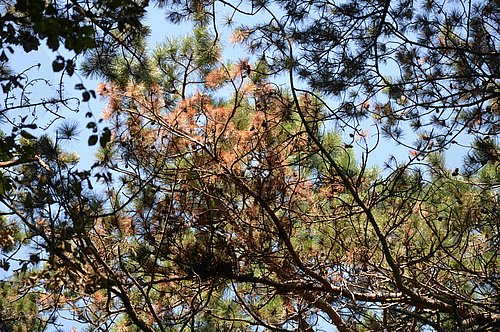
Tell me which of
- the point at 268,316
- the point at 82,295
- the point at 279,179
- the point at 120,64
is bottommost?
the point at 82,295

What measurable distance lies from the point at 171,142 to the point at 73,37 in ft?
5.11

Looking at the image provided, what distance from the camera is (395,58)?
10.5 ft

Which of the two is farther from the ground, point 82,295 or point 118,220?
point 118,220

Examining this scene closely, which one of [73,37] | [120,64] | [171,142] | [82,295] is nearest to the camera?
[73,37]

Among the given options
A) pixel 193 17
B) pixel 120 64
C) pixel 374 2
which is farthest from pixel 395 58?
pixel 120 64

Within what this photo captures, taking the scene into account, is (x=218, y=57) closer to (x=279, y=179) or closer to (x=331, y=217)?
(x=279, y=179)

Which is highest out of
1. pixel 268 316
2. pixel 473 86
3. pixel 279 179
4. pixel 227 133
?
pixel 473 86

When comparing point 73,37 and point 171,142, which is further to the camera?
point 171,142

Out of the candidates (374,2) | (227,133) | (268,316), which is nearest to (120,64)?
(227,133)

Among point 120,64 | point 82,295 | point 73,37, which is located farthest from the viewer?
point 120,64

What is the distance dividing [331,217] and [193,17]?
4.34 ft

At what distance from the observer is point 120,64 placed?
3.59m

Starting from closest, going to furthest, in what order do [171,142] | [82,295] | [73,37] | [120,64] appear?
[73,37] < [82,295] < [171,142] < [120,64]

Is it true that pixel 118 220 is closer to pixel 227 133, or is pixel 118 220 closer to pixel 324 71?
pixel 227 133
